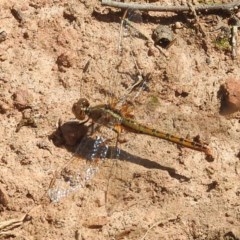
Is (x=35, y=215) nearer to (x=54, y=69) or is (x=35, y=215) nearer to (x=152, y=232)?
(x=152, y=232)

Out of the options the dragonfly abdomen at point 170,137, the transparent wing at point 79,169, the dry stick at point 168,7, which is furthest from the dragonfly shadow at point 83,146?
the dry stick at point 168,7

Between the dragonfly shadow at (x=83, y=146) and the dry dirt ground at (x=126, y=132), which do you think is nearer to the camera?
the dry dirt ground at (x=126, y=132)

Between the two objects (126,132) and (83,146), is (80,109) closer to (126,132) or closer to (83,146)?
(83,146)

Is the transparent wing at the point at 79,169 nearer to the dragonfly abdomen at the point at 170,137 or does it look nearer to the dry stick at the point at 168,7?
the dragonfly abdomen at the point at 170,137

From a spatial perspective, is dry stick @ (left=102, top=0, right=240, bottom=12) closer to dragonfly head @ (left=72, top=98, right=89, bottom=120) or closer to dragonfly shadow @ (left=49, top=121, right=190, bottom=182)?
dragonfly head @ (left=72, top=98, right=89, bottom=120)

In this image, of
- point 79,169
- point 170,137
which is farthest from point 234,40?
point 79,169

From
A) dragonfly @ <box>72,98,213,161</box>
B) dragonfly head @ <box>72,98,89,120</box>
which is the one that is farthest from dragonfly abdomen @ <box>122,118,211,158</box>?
dragonfly head @ <box>72,98,89,120</box>

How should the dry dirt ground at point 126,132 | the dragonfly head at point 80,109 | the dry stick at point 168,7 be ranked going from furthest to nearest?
the dry stick at point 168,7 → the dragonfly head at point 80,109 → the dry dirt ground at point 126,132
